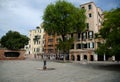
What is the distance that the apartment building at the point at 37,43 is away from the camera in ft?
235

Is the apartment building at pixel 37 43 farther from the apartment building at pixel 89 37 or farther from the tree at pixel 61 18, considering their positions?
the tree at pixel 61 18

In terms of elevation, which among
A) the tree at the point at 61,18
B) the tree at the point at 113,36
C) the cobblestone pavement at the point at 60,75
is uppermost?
the tree at the point at 61,18

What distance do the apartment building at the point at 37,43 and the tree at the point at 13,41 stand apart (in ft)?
40.0

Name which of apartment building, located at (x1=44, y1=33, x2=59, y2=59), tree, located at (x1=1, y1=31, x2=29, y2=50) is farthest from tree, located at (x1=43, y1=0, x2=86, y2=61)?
apartment building, located at (x1=44, y1=33, x2=59, y2=59)

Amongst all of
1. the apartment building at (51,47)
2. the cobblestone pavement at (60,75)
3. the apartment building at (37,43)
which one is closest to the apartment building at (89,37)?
the apartment building at (51,47)

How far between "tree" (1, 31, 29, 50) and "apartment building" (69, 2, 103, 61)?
55.3 ft

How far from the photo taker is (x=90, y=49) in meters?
49.0

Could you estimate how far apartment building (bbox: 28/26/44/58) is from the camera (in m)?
71.5

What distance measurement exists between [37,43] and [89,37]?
95.1 ft

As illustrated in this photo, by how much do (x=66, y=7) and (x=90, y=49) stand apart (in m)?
13.4

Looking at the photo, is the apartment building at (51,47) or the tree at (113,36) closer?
the tree at (113,36)

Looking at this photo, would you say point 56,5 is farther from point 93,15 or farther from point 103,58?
point 103,58

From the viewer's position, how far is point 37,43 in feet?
243

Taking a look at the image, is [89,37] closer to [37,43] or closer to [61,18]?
[61,18]
